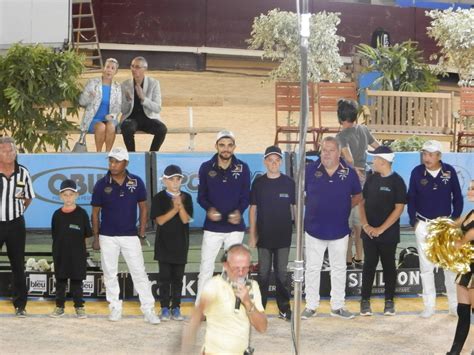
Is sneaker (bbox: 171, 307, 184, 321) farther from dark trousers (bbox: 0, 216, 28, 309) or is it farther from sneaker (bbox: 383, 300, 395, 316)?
sneaker (bbox: 383, 300, 395, 316)

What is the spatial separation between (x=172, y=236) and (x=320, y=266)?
Answer: 1625 mm

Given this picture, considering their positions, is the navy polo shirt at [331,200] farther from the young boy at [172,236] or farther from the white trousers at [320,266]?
the young boy at [172,236]

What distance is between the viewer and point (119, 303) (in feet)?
42.2

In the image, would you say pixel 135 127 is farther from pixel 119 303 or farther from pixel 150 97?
pixel 119 303

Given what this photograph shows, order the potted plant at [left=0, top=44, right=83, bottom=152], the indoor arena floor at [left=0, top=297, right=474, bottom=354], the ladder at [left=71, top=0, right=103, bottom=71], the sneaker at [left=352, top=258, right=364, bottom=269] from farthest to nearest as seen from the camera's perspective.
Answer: the ladder at [left=71, top=0, right=103, bottom=71], the potted plant at [left=0, top=44, right=83, bottom=152], the sneaker at [left=352, top=258, right=364, bottom=269], the indoor arena floor at [left=0, top=297, right=474, bottom=354]

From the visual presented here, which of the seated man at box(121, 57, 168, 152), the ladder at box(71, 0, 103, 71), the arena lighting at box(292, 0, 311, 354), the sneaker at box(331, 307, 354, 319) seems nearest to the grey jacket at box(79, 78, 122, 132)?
the seated man at box(121, 57, 168, 152)

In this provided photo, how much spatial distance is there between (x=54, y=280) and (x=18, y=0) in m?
10.5

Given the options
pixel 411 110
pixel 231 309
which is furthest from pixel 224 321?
pixel 411 110

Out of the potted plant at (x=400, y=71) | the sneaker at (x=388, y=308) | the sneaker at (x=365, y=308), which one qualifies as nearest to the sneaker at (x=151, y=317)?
the sneaker at (x=365, y=308)

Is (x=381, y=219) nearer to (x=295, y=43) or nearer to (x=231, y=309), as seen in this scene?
(x=231, y=309)

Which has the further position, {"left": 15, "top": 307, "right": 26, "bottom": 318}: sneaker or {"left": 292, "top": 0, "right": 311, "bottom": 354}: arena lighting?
{"left": 15, "top": 307, "right": 26, "bottom": 318}: sneaker

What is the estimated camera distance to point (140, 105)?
17062mm

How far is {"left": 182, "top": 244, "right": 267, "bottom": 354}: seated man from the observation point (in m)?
8.70

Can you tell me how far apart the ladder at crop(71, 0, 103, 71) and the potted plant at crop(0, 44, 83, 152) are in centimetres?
1136
